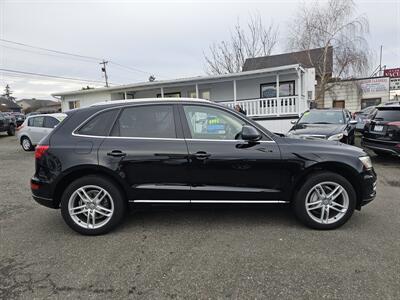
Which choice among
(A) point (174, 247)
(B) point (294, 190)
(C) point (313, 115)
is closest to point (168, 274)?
(A) point (174, 247)

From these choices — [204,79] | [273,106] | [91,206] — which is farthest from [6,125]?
[91,206]

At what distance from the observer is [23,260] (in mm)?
3191

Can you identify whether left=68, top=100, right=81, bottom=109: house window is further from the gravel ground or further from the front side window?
the front side window

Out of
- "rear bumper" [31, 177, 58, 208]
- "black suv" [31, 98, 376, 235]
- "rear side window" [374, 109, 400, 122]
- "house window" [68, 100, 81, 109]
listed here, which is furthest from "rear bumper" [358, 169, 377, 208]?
"house window" [68, 100, 81, 109]

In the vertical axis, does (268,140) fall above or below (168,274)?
above

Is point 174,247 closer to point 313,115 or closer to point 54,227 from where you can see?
point 54,227

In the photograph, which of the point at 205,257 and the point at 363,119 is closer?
the point at 205,257

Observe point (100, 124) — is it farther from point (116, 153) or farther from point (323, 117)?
point (323, 117)

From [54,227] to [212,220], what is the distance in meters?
2.19

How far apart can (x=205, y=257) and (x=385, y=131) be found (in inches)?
254

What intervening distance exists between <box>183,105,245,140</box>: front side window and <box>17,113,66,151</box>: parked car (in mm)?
9514

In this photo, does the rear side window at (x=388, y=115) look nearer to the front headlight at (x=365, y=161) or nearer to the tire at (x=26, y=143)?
the front headlight at (x=365, y=161)

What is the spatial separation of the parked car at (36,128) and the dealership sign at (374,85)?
2350cm

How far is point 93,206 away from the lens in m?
3.73
